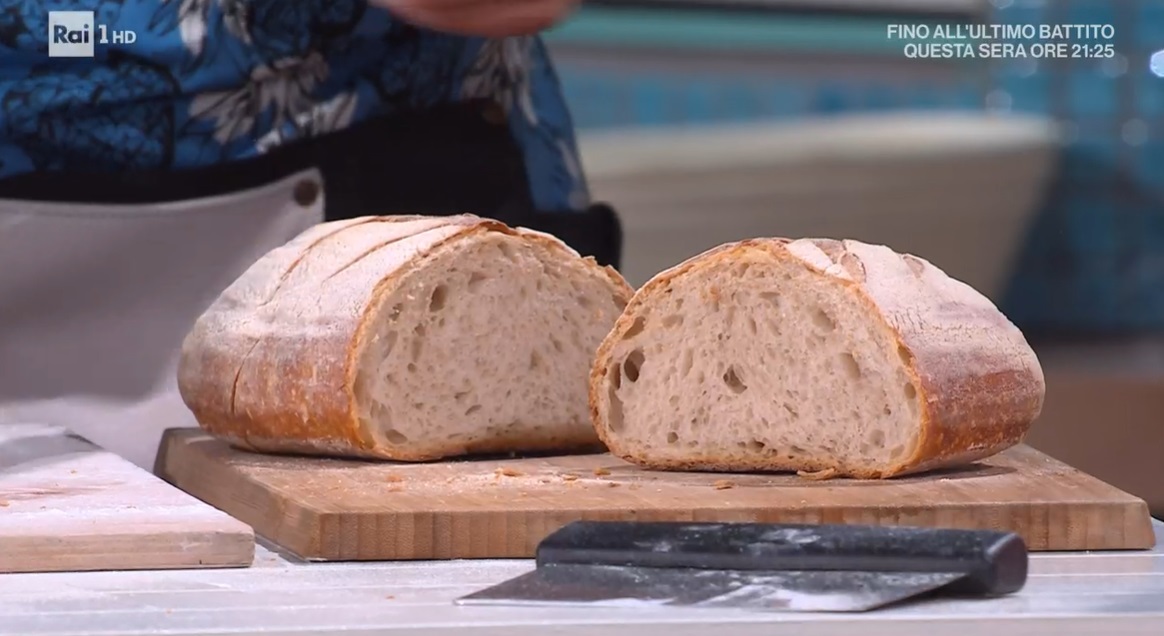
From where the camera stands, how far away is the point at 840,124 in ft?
8.54

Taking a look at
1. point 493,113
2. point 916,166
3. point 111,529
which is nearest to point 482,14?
point 493,113

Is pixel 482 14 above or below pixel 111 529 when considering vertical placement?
above

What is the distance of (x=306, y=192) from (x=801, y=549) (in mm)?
919

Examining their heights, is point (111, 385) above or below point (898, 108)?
below

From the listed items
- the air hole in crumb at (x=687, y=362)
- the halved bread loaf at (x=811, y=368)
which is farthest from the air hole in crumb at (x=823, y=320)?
the air hole in crumb at (x=687, y=362)

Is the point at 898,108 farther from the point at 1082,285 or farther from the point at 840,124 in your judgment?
the point at 1082,285

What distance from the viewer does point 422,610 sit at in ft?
3.14

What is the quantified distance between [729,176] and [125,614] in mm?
1823

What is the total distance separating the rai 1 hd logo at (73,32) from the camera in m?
1.66

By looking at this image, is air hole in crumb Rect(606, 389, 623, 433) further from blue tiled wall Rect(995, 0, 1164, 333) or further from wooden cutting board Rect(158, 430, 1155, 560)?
blue tiled wall Rect(995, 0, 1164, 333)

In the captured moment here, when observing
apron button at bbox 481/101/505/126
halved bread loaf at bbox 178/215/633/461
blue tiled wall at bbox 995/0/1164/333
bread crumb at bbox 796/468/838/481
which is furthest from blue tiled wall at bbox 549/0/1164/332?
bread crumb at bbox 796/468/838/481

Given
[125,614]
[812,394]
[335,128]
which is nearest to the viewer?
[125,614]

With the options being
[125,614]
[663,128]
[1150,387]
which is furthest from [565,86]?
[125,614]

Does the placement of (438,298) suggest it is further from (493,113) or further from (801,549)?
(801,549)
